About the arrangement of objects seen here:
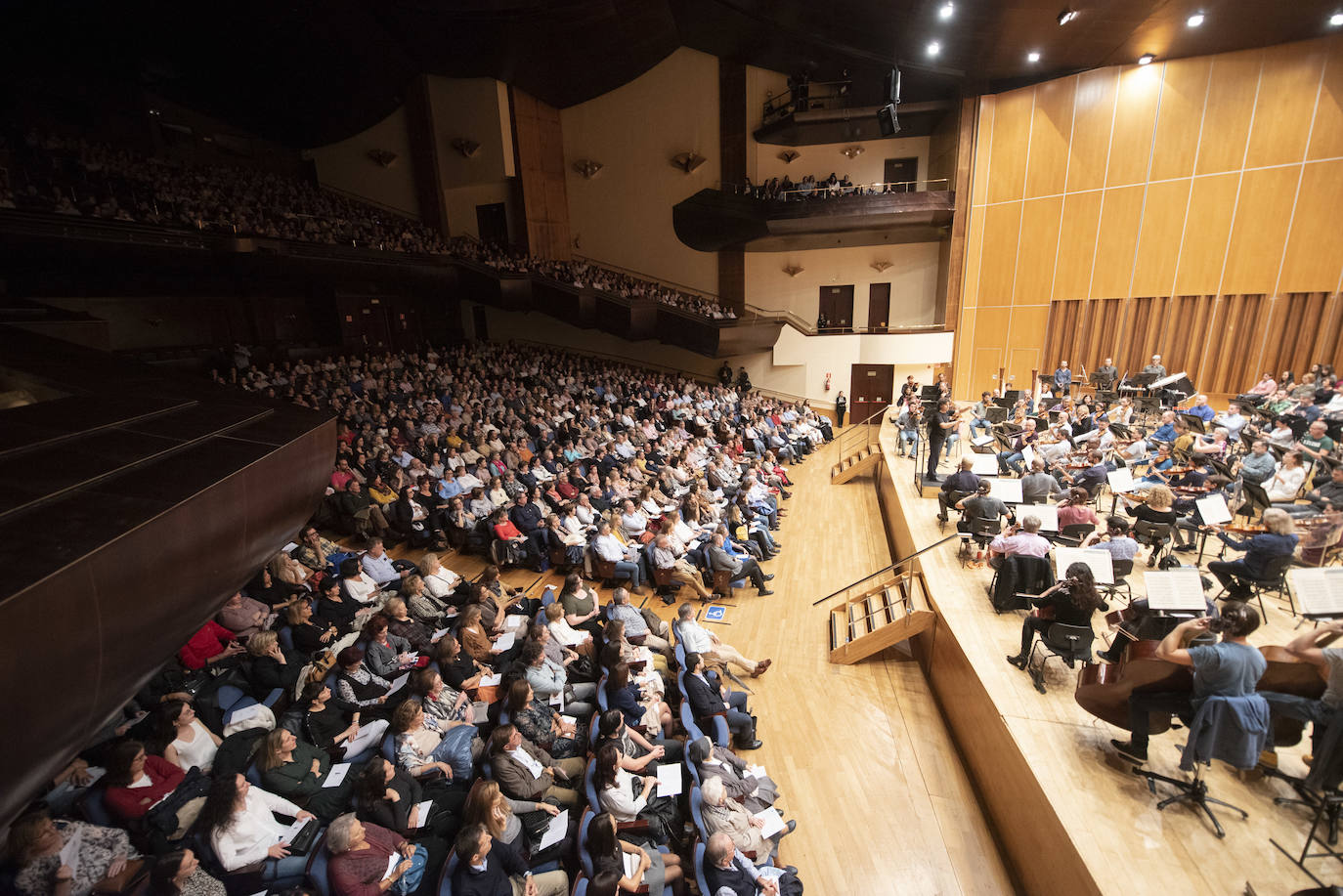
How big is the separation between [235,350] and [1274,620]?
1453cm

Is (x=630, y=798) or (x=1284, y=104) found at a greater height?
(x=1284, y=104)

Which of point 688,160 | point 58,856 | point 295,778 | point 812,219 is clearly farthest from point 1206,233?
point 58,856

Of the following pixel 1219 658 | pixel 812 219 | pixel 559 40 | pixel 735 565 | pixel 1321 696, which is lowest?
pixel 735 565

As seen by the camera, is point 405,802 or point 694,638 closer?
point 405,802

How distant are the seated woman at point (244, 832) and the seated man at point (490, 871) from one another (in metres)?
0.76

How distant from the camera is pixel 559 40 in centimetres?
1309

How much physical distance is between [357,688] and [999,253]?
47.8 ft

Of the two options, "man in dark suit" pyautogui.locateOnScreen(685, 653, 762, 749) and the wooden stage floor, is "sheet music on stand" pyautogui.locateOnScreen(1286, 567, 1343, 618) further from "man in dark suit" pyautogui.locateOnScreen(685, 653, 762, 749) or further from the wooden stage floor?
"man in dark suit" pyautogui.locateOnScreen(685, 653, 762, 749)

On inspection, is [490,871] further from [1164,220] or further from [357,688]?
[1164,220]

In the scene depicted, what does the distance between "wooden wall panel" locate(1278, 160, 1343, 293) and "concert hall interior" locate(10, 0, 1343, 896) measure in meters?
0.05

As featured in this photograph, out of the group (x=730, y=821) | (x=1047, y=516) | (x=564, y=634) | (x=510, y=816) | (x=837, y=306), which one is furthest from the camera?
(x=837, y=306)

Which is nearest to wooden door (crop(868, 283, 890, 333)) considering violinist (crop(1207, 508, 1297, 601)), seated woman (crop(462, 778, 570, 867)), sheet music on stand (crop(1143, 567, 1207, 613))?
violinist (crop(1207, 508, 1297, 601))

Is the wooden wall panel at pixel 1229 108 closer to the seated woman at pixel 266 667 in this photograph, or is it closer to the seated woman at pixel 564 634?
the seated woman at pixel 564 634

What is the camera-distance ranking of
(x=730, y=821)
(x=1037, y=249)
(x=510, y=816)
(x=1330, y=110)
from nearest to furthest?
(x=510, y=816) → (x=730, y=821) → (x=1330, y=110) → (x=1037, y=249)
